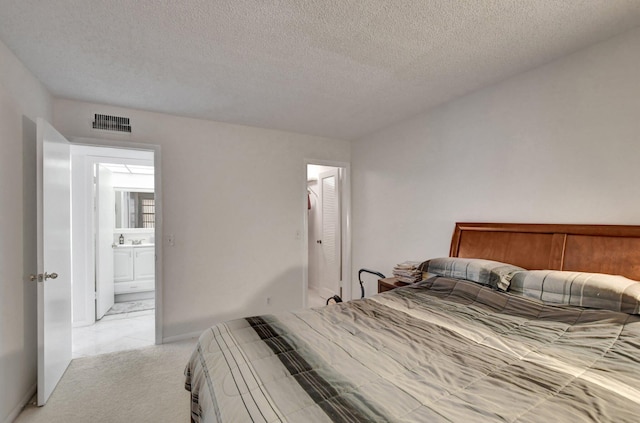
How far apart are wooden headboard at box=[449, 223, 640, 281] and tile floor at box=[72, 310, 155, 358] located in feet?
11.4

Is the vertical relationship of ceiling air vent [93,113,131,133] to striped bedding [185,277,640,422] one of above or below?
above

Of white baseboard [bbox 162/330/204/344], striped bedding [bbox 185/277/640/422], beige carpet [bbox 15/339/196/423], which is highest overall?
striped bedding [bbox 185/277/640/422]

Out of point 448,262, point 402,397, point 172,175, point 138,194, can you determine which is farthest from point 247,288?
point 138,194

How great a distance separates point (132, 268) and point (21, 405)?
3.05m

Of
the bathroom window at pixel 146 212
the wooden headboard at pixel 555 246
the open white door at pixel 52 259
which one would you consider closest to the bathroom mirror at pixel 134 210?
the bathroom window at pixel 146 212

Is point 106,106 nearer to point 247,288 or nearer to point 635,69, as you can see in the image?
point 247,288

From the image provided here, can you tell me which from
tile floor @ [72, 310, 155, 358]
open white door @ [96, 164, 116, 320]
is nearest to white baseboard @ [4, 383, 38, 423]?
tile floor @ [72, 310, 155, 358]

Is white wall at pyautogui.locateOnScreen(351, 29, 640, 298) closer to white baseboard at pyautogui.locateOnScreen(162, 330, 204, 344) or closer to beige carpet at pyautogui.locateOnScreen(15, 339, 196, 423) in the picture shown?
white baseboard at pyautogui.locateOnScreen(162, 330, 204, 344)

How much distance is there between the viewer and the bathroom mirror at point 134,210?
504cm

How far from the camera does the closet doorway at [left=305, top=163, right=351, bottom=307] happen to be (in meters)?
4.33

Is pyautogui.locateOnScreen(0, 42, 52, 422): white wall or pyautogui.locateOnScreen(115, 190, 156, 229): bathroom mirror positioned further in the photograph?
pyautogui.locateOnScreen(115, 190, 156, 229): bathroom mirror

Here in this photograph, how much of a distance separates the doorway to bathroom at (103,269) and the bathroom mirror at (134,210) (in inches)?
4.2

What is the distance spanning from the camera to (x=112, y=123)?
2900mm

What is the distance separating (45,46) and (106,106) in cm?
105
